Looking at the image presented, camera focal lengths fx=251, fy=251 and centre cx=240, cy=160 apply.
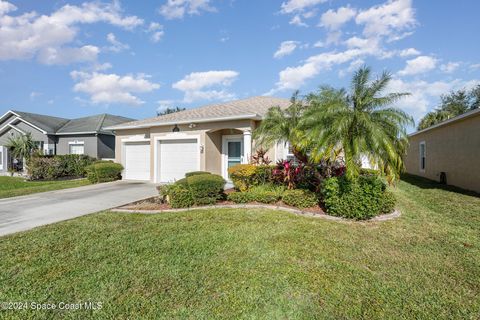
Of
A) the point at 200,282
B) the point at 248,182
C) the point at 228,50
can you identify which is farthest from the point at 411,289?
the point at 228,50

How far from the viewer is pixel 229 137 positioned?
13023 millimetres

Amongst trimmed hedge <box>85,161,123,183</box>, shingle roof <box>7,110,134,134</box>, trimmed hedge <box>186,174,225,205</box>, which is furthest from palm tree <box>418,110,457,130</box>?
shingle roof <box>7,110,134,134</box>

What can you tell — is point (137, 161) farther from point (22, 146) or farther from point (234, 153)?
point (22, 146)

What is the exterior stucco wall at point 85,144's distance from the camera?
20312mm

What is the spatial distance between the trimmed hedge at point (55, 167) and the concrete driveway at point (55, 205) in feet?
21.0

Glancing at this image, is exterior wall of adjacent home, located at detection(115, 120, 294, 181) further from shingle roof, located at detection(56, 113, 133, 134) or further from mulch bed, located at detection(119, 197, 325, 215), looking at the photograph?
shingle roof, located at detection(56, 113, 133, 134)

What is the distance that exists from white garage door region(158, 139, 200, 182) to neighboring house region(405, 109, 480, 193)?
1286 cm

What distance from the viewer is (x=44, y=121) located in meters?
23.2

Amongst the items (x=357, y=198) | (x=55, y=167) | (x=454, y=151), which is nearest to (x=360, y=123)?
(x=357, y=198)

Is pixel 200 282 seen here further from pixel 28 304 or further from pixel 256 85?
pixel 256 85

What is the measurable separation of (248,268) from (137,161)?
13257 mm

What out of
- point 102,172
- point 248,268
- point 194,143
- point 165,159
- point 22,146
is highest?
point 22,146

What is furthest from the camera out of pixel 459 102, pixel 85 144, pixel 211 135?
pixel 459 102

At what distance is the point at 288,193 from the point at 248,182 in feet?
5.96
